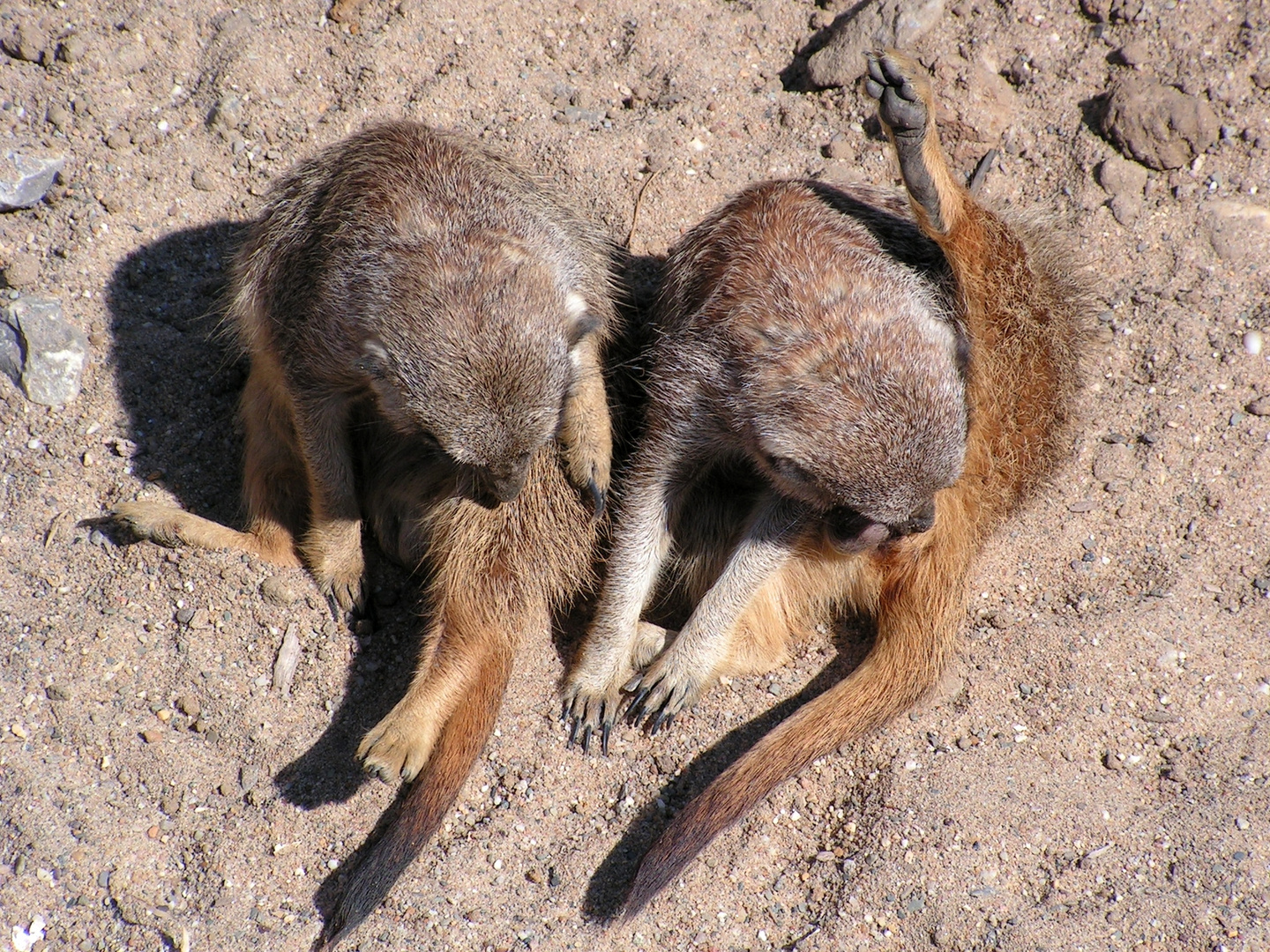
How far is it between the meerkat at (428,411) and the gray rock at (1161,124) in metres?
2.30

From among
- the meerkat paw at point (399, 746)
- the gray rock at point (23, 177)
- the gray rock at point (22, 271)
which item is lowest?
the meerkat paw at point (399, 746)

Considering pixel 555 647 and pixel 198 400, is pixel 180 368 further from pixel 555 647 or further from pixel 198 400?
pixel 555 647

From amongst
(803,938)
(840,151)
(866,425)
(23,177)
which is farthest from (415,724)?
(840,151)

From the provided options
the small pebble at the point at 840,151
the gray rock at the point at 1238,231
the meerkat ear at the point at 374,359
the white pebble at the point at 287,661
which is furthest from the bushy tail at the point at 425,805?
the gray rock at the point at 1238,231

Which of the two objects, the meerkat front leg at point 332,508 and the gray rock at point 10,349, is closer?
the meerkat front leg at point 332,508

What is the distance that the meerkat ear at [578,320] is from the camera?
10.9 ft

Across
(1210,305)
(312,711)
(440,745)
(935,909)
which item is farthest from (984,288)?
(312,711)

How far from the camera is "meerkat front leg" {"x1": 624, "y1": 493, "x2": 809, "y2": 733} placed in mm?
3645

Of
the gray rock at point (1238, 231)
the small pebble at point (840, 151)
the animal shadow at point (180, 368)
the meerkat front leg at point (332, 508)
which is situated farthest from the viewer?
the small pebble at point (840, 151)

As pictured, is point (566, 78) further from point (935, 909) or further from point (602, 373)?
point (935, 909)

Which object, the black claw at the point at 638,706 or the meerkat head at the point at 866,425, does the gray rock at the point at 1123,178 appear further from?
the black claw at the point at 638,706

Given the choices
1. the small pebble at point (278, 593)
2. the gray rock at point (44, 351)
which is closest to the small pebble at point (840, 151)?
the small pebble at point (278, 593)

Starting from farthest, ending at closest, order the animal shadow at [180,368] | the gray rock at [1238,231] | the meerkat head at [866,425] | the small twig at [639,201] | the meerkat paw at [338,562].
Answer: the small twig at [639,201]
the gray rock at [1238,231]
the animal shadow at [180,368]
the meerkat paw at [338,562]
the meerkat head at [866,425]

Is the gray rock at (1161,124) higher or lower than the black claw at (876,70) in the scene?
higher
